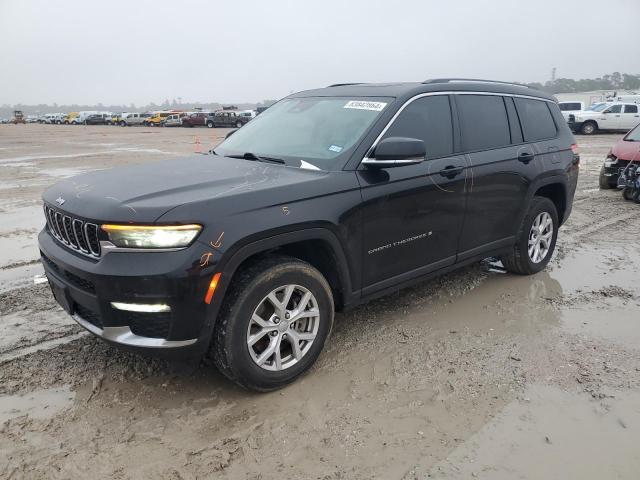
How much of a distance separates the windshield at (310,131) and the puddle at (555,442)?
1.94 m

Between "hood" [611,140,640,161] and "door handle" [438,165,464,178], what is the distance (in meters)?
7.13

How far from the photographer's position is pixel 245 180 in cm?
329

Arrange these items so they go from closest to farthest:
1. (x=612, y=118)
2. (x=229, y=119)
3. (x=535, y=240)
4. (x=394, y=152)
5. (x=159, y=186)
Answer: (x=159, y=186) → (x=394, y=152) → (x=535, y=240) → (x=612, y=118) → (x=229, y=119)

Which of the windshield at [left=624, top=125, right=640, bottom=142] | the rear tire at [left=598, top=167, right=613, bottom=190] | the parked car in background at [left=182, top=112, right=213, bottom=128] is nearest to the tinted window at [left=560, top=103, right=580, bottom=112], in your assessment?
the windshield at [left=624, top=125, right=640, bottom=142]

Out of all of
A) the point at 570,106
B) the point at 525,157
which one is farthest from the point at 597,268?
the point at 570,106

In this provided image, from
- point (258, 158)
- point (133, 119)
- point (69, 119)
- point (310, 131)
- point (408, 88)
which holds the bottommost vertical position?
point (69, 119)

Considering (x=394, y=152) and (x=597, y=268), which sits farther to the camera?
(x=597, y=268)

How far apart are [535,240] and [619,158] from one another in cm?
595

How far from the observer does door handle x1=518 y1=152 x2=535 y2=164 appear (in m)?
4.86

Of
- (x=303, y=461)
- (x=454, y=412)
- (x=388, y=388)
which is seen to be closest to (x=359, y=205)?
(x=388, y=388)

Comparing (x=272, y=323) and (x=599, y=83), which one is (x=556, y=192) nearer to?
(x=272, y=323)

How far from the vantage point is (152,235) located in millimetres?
2781

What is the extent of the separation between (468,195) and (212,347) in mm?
2443

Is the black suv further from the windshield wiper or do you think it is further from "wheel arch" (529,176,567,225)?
"wheel arch" (529,176,567,225)
